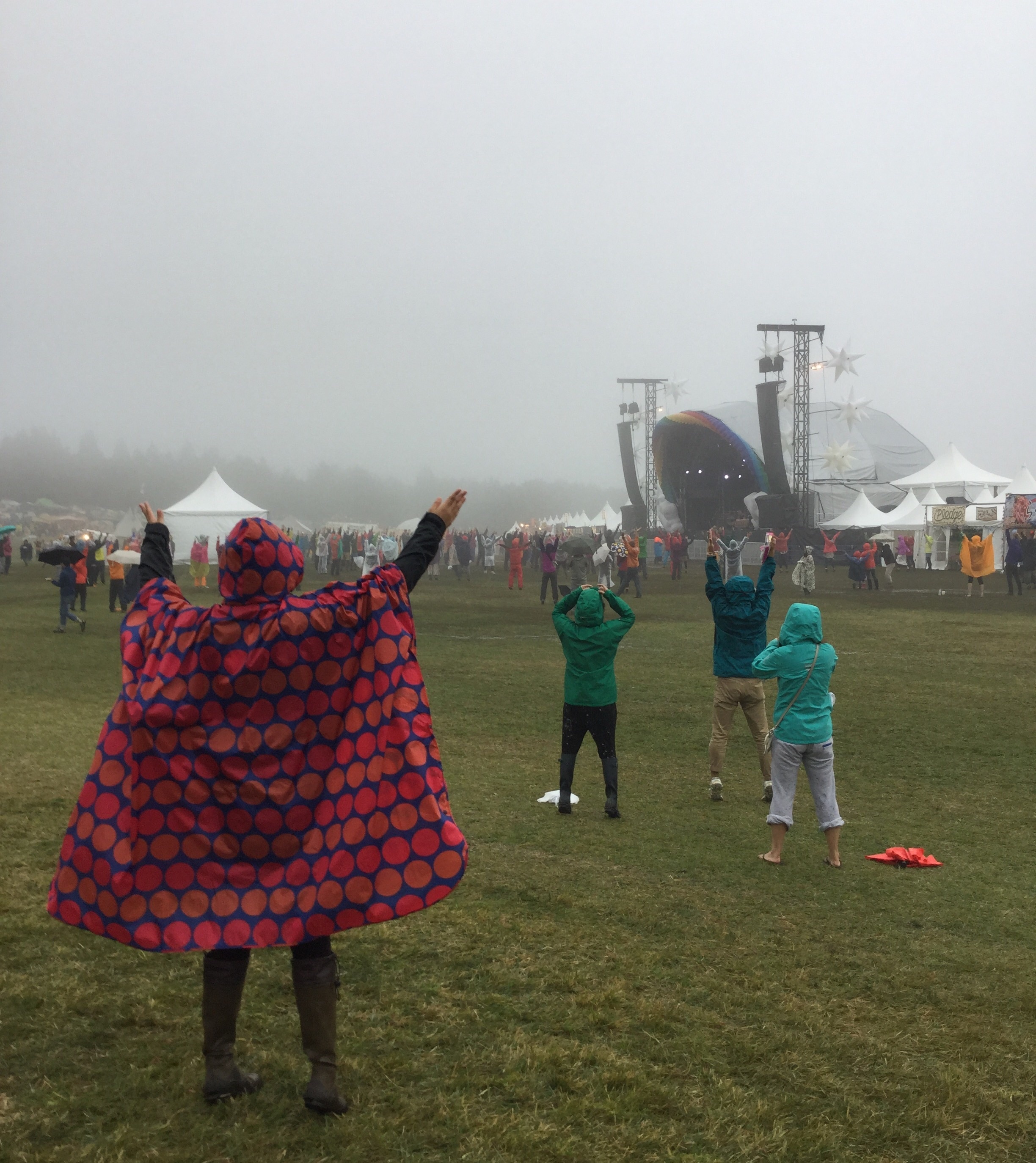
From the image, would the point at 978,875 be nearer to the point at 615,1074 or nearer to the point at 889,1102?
the point at 889,1102

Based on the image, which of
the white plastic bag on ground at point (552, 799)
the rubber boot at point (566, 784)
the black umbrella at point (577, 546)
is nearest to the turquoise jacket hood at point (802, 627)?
the rubber boot at point (566, 784)

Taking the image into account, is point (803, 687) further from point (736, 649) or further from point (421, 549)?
point (421, 549)

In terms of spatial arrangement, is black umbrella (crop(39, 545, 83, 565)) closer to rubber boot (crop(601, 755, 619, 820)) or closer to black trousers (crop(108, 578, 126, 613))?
rubber boot (crop(601, 755, 619, 820))

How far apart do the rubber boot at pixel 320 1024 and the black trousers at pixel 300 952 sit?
0.01 meters

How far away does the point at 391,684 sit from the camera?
325cm

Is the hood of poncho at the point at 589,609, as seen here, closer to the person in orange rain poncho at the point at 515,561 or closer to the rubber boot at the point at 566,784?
the rubber boot at the point at 566,784

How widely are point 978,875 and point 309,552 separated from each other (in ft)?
141

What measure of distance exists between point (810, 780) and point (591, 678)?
5.31ft

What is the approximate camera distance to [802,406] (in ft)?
149

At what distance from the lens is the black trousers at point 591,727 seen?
7.16 metres

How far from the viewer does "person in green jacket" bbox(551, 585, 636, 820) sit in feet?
23.1

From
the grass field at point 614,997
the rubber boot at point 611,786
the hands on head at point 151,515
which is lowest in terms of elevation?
the grass field at point 614,997

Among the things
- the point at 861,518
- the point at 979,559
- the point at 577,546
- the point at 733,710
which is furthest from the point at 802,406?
the point at 733,710

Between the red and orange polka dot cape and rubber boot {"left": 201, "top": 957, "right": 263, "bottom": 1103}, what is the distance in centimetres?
21
